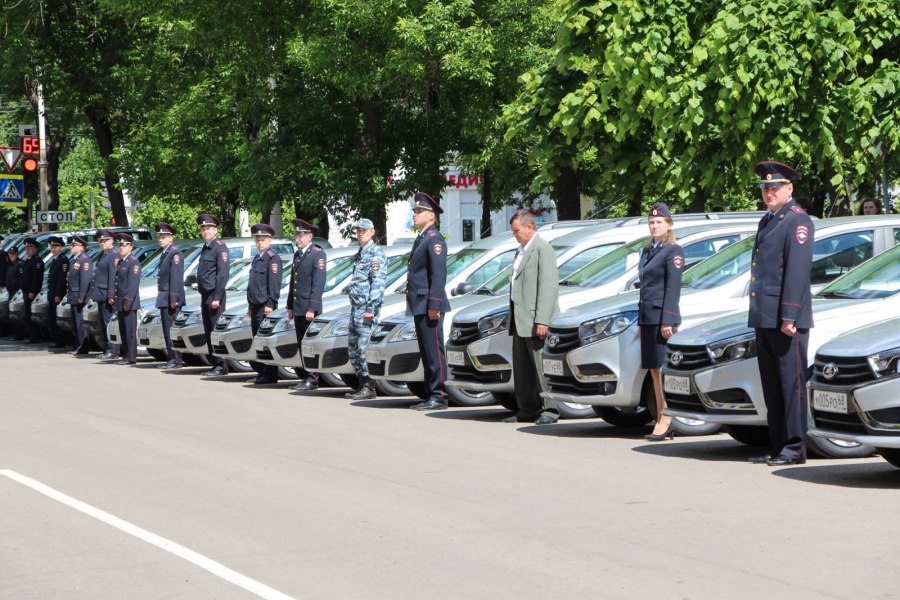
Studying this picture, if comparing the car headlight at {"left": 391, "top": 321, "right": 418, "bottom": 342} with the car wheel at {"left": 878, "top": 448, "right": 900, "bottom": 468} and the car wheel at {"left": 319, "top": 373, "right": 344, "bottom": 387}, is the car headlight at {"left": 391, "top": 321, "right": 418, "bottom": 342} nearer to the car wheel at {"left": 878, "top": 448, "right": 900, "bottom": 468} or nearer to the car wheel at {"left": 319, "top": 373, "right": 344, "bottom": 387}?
the car wheel at {"left": 319, "top": 373, "right": 344, "bottom": 387}

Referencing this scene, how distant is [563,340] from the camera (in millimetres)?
12508

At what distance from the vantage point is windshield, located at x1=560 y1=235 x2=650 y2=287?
46.3 ft

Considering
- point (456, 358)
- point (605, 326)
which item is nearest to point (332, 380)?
point (456, 358)

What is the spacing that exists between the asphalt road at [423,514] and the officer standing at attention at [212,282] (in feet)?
19.3

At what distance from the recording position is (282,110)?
2962cm

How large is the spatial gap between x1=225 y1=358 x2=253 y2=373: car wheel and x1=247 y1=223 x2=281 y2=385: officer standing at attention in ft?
6.11

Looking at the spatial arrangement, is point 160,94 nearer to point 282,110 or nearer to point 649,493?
point 282,110

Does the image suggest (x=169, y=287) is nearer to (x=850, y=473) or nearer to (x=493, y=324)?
(x=493, y=324)

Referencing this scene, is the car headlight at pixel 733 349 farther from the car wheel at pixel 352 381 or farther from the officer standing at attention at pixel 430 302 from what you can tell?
the car wheel at pixel 352 381

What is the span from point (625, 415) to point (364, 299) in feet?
12.7

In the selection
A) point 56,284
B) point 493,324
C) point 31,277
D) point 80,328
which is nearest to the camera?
point 493,324

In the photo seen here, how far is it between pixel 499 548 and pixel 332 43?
20752 millimetres

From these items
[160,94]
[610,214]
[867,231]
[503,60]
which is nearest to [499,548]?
[867,231]

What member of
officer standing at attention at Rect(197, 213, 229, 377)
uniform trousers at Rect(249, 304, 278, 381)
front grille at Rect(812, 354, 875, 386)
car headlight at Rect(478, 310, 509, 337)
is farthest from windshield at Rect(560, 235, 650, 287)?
officer standing at attention at Rect(197, 213, 229, 377)
